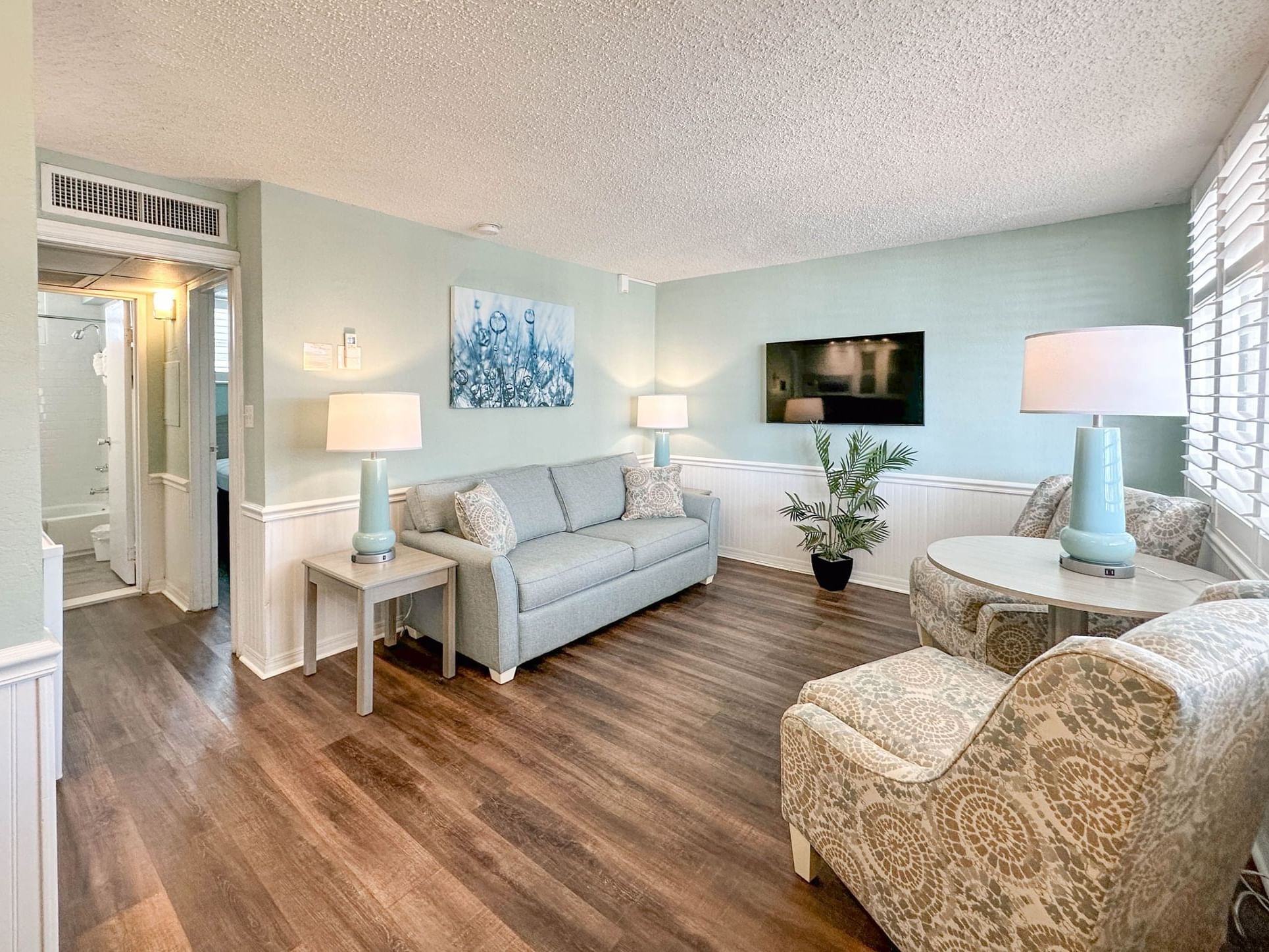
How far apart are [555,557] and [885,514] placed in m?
2.45

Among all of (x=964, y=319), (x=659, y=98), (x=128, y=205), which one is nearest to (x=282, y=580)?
(x=128, y=205)

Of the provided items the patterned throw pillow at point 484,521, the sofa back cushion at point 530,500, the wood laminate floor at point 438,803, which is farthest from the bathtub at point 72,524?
the patterned throw pillow at point 484,521

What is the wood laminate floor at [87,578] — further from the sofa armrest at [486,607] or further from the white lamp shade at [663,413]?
the white lamp shade at [663,413]

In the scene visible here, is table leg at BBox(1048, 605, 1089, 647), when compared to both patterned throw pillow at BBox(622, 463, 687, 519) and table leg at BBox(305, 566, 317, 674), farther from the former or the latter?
table leg at BBox(305, 566, 317, 674)

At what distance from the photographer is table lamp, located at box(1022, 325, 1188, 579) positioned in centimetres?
181

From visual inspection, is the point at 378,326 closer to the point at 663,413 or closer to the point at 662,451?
the point at 663,413

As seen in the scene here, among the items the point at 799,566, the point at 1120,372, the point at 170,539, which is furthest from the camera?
the point at 799,566

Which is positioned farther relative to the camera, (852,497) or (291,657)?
(852,497)

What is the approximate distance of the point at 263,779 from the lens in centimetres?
207

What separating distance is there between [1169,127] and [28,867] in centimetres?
401

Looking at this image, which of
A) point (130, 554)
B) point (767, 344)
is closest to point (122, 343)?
point (130, 554)

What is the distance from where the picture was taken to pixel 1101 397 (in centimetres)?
185

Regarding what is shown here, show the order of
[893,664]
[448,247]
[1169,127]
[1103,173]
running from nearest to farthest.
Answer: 1. [893,664]
2. [1169,127]
3. [1103,173]
4. [448,247]

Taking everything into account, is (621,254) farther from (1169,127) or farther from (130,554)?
(130,554)
